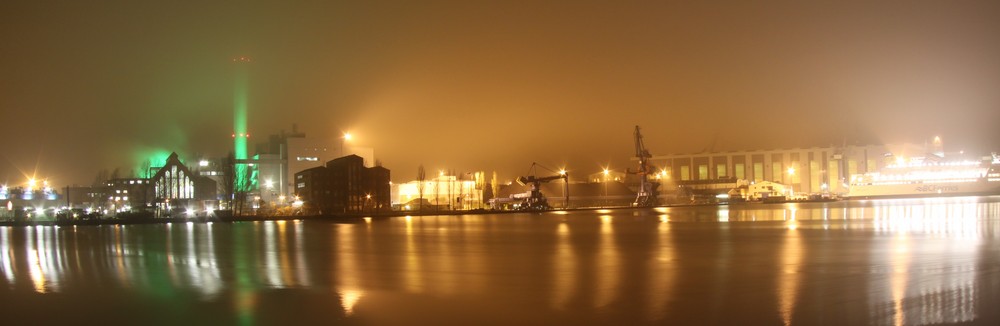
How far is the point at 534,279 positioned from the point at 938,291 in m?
5.88

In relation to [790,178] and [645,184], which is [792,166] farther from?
[645,184]

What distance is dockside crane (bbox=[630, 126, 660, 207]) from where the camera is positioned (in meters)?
83.2

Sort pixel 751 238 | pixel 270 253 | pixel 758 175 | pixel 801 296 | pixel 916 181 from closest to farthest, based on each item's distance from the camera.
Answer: pixel 801 296 < pixel 270 253 < pixel 751 238 < pixel 916 181 < pixel 758 175

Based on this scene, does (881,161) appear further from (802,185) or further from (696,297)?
(696,297)

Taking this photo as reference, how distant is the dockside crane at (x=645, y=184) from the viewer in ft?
273

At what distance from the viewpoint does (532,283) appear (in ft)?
38.8

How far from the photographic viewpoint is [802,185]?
111 meters

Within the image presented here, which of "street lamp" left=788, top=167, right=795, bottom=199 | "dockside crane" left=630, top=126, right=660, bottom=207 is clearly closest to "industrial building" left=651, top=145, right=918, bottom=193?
"street lamp" left=788, top=167, right=795, bottom=199

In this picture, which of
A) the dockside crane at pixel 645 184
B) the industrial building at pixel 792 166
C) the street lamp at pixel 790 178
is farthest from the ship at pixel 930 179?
the dockside crane at pixel 645 184

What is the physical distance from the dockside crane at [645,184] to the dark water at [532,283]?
62947 mm

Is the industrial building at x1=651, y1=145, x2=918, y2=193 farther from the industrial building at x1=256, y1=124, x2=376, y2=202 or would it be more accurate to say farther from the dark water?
the dark water

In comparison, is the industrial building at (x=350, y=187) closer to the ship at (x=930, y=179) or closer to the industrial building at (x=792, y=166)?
the industrial building at (x=792, y=166)

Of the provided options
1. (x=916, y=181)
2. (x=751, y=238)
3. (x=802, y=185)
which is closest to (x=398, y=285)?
(x=751, y=238)

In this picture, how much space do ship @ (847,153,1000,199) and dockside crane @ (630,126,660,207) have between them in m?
26.6
